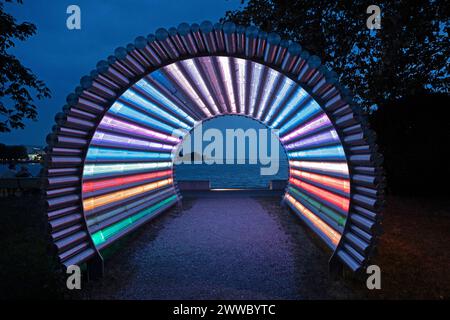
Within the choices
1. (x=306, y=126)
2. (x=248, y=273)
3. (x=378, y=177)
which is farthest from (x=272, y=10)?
(x=248, y=273)

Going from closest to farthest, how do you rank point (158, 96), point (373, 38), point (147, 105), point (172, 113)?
point (147, 105) < point (158, 96) < point (172, 113) < point (373, 38)

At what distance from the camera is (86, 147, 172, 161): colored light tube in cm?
508

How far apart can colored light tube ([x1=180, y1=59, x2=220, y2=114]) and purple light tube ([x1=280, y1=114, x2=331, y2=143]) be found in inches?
117

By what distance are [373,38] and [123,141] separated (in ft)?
34.7

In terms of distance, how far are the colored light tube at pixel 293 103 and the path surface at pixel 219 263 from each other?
11.4 feet

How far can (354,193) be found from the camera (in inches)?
171

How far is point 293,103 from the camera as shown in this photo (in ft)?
21.9

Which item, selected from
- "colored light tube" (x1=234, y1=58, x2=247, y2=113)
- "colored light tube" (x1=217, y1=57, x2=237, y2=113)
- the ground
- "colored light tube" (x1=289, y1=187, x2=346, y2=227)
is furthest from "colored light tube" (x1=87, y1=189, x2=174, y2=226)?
"colored light tube" (x1=289, y1=187, x2=346, y2=227)

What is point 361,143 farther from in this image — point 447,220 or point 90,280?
point 447,220

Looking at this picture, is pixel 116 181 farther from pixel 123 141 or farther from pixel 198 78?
pixel 198 78

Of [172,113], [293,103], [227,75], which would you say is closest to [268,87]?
[293,103]

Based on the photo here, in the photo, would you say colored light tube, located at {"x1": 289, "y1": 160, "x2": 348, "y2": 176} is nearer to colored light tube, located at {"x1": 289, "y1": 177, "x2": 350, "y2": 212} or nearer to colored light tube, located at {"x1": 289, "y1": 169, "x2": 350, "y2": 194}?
colored light tube, located at {"x1": 289, "y1": 169, "x2": 350, "y2": 194}

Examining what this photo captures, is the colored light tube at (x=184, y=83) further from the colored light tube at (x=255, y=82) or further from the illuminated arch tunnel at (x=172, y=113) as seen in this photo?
the colored light tube at (x=255, y=82)

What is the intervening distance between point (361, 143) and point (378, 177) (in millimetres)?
574
